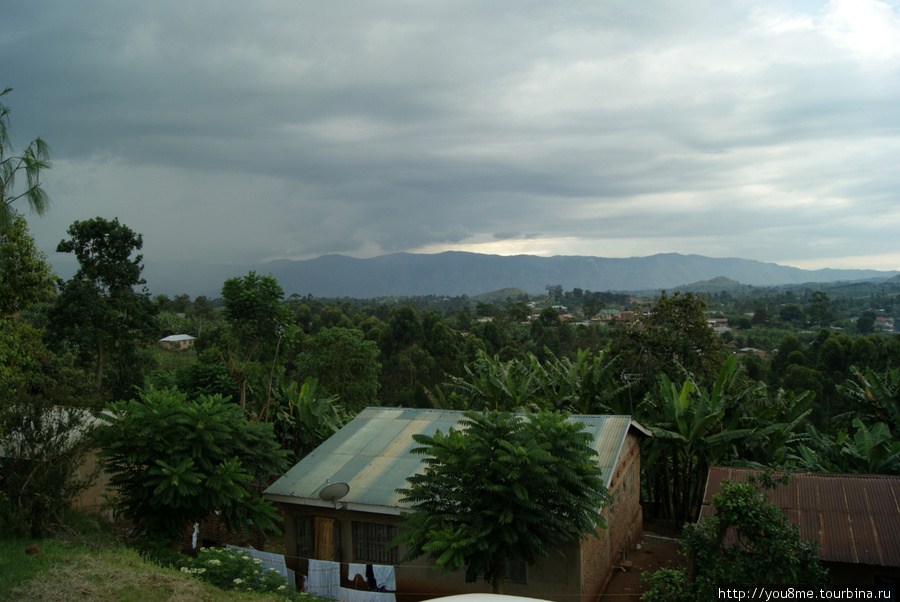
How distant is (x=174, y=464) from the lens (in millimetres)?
11078

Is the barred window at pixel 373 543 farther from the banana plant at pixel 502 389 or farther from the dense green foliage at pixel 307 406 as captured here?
the banana plant at pixel 502 389

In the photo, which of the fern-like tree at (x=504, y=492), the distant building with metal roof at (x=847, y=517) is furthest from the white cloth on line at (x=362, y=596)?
the distant building with metal roof at (x=847, y=517)

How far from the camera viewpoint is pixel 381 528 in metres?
12.2

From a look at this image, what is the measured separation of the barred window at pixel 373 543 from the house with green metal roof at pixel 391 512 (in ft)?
0.07

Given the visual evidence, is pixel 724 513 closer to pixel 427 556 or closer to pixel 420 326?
pixel 427 556

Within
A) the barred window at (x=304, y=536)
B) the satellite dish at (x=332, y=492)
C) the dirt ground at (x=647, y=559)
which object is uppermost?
the satellite dish at (x=332, y=492)

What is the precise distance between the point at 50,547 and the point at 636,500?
13239 millimetres

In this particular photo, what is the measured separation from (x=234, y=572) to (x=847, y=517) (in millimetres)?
10288

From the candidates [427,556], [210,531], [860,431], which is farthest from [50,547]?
[860,431]

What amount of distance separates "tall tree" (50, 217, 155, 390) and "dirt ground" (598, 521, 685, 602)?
24.5 meters

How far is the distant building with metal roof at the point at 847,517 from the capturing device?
359 inches

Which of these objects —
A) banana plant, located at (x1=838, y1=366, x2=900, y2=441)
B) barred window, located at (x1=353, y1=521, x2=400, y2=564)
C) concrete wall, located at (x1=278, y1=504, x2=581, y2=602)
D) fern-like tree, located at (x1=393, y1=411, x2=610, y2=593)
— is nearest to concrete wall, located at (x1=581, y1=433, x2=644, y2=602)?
concrete wall, located at (x1=278, y1=504, x2=581, y2=602)

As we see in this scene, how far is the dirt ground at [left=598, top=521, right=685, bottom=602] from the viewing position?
473 inches

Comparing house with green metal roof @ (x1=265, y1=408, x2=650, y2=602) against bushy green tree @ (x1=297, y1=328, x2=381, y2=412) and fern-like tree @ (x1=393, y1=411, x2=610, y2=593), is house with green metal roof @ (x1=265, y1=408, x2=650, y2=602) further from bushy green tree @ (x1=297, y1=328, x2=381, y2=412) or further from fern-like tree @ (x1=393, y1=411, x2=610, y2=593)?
bushy green tree @ (x1=297, y1=328, x2=381, y2=412)
